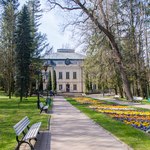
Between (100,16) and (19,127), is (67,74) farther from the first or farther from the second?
(19,127)

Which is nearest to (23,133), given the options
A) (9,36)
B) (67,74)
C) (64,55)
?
(9,36)

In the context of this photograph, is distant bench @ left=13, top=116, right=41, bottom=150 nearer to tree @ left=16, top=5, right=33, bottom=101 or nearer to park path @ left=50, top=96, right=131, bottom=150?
park path @ left=50, top=96, right=131, bottom=150

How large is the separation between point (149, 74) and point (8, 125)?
95.7ft

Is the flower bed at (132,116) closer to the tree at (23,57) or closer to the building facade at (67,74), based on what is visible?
the tree at (23,57)

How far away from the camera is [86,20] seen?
31.3 m

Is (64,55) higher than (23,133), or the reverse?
(64,55)

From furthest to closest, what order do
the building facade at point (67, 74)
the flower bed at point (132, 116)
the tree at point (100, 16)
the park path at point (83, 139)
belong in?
the building facade at point (67, 74) → the tree at point (100, 16) → the flower bed at point (132, 116) → the park path at point (83, 139)

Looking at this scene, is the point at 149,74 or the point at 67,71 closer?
the point at 149,74

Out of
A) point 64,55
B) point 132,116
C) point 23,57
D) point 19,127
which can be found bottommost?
point 132,116

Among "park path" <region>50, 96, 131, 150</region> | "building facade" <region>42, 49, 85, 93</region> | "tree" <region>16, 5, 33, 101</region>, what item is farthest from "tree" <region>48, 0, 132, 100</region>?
"building facade" <region>42, 49, 85, 93</region>

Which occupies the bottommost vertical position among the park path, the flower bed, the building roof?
the park path

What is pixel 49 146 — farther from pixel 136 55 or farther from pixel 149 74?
pixel 149 74


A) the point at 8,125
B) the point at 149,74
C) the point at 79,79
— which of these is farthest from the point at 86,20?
the point at 79,79

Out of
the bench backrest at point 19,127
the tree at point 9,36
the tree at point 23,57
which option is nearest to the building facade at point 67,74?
the tree at point 9,36
